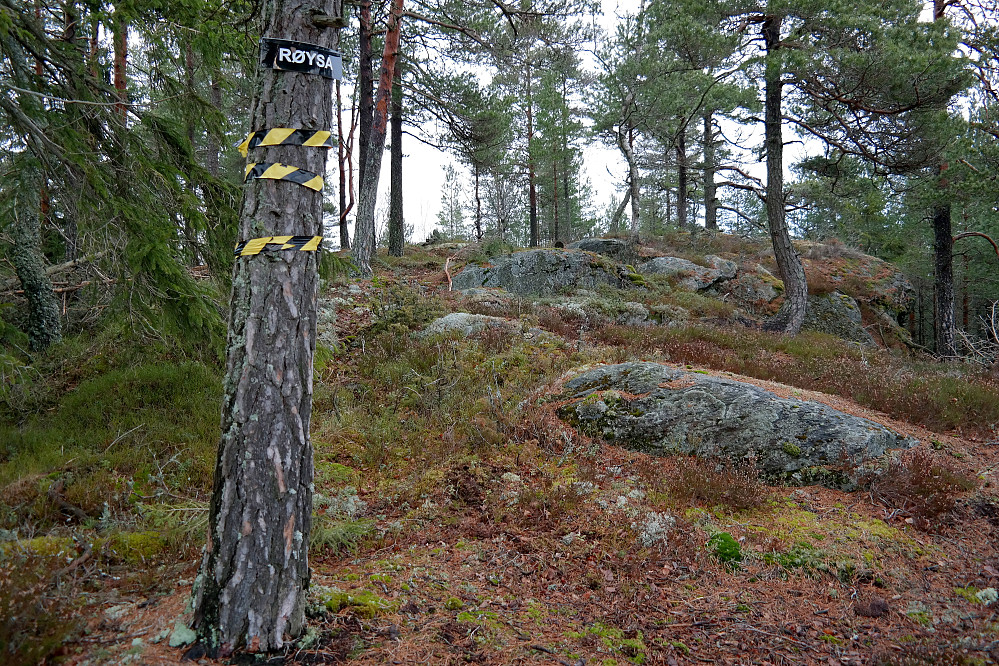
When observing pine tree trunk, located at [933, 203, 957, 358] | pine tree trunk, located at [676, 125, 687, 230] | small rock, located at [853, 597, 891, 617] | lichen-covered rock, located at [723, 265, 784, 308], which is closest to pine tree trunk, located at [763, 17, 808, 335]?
lichen-covered rock, located at [723, 265, 784, 308]

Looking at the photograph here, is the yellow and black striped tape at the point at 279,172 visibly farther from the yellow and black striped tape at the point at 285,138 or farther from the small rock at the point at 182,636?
the small rock at the point at 182,636

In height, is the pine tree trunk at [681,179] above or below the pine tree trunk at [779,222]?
above

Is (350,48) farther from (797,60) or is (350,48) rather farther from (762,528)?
(762,528)

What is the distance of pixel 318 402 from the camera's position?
6.27 metres

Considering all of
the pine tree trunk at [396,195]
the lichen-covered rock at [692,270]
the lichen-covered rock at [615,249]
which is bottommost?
the lichen-covered rock at [692,270]

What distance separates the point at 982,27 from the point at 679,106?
6.64 meters

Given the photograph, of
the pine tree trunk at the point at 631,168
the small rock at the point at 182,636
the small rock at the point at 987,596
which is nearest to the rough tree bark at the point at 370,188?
the pine tree trunk at the point at 631,168

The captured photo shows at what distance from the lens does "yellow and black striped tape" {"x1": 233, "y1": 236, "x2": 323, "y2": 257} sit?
2592mm

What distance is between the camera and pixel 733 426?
513 centimetres

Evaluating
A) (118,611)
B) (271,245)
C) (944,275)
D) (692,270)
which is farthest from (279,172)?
(944,275)

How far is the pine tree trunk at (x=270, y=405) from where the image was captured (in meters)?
2.48

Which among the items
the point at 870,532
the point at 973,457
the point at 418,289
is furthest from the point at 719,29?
the point at 870,532

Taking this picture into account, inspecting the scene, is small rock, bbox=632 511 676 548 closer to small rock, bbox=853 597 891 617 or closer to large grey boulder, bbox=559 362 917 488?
large grey boulder, bbox=559 362 917 488

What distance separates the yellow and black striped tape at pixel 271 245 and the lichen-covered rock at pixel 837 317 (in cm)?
1475
